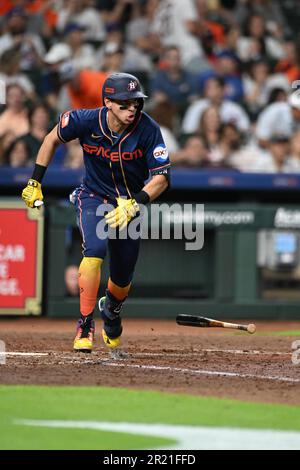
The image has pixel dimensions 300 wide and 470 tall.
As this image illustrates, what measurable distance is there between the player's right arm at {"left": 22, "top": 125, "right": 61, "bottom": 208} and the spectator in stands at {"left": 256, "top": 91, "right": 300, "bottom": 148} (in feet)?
19.8

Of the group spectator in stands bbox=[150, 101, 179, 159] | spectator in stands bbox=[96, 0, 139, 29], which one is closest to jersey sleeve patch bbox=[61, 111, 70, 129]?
spectator in stands bbox=[150, 101, 179, 159]

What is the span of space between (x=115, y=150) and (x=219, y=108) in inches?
252

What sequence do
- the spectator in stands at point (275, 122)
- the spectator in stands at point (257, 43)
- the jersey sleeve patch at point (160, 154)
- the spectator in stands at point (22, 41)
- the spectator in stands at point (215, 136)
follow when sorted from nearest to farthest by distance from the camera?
the jersey sleeve patch at point (160, 154)
the spectator in stands at point (215, 136)
the spectator in stands at point (275, 122)
the spectator in stands at point (22, 41)
the spectator in stands at point (257, 43)

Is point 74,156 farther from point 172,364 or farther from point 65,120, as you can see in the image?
point 172,364

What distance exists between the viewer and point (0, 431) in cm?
505

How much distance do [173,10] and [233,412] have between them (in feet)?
34.2

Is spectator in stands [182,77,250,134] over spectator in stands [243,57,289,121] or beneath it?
beneath

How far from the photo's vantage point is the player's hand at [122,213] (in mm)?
7191

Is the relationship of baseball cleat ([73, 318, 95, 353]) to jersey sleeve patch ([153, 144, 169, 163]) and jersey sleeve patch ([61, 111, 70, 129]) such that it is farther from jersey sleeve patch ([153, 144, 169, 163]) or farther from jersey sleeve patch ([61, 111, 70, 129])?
jersey sleeve patch ([61, 111, 70, 129])

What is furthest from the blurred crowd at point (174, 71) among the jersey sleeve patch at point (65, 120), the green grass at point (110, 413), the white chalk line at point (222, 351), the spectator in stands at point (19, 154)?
the green grass at point (110, 413)

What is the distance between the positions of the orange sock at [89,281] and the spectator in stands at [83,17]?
8029mm

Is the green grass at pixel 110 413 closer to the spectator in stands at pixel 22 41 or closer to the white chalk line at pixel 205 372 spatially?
the white chalk line at pixel 205 372

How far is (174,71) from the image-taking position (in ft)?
46.6

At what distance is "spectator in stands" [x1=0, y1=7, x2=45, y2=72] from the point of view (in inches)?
557
